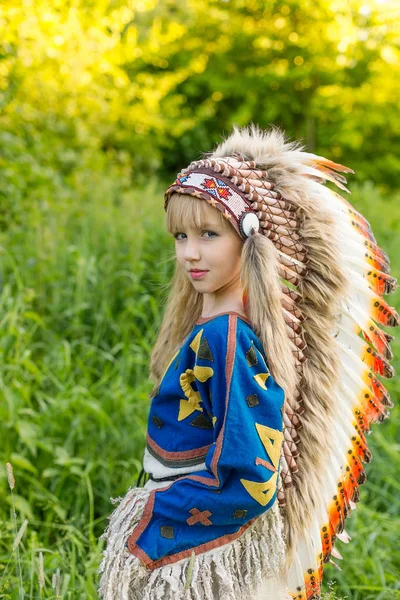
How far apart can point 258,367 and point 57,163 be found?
5.57 m

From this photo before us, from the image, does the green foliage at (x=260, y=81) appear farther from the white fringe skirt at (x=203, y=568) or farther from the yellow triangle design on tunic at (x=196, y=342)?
the white fringe skirt at (x=203, y=568)

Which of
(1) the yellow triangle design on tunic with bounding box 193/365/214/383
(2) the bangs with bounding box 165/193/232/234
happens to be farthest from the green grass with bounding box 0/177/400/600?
(2) the bangs with bounding box 165/193/232/234

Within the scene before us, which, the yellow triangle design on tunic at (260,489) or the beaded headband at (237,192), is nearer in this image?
the yellow triangle design on tunic at (260,489)

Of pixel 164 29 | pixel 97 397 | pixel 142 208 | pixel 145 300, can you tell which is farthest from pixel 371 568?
pixel 164 29

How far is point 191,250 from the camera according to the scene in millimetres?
1745

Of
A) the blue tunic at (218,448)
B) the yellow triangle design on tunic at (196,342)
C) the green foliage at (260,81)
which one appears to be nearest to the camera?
the blue tunic at (218,448)

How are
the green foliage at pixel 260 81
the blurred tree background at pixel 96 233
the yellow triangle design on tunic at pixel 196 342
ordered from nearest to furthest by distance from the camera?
the yellow triangle design on tunic at pixel 196 342 → the blurred tree background at pixel 96 233 → the green foliage at pixel 260 81

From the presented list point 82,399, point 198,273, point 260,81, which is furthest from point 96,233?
point 260,81

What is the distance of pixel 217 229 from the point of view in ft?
5.69

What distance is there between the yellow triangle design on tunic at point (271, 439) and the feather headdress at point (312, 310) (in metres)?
0.20

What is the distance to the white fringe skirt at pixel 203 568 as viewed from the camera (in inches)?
65.4

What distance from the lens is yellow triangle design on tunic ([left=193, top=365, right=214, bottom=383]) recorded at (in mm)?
1629

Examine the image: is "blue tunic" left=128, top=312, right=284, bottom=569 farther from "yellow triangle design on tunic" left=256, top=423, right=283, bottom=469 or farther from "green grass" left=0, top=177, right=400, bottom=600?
"green grass" left=0, top=177, right=400, bottom=600

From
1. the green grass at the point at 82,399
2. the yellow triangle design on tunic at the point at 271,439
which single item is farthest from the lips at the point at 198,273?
the green grass at the point at 82,399
